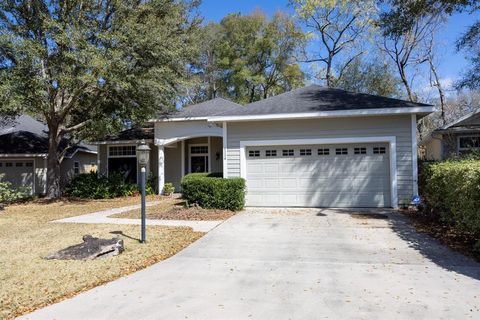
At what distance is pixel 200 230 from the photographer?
9680 millimetres

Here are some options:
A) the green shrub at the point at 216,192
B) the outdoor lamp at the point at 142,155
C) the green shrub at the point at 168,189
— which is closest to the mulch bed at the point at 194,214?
the green shrub at the point at 216,192

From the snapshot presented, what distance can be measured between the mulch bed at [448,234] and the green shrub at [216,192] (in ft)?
16.6

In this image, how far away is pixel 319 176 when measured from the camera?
13367 mm

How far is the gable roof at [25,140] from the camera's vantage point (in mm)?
21859

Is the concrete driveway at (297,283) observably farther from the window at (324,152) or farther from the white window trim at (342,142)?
the window at (324,152)

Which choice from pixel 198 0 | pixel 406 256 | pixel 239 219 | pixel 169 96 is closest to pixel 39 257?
pixel 239 219

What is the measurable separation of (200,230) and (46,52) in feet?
32.8

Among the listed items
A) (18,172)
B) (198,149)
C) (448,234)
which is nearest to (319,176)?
(448,234)

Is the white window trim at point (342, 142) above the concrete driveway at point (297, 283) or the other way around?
above

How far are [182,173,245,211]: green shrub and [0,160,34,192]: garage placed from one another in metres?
13.4

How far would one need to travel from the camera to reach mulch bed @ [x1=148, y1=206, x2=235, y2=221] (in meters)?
11.5

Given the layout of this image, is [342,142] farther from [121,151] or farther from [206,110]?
[121,151]

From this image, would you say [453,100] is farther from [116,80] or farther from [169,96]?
[116,80]

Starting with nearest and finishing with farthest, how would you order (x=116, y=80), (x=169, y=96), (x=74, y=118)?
(x=116, y=80) < (x=169, y=96) < (x=74, y=118)
